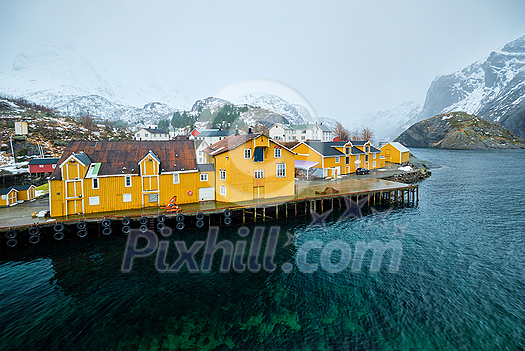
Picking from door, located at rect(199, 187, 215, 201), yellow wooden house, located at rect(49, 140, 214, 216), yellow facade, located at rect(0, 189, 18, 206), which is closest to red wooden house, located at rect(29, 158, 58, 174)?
yellow facade, located at rect(0, 189, 18, 206)

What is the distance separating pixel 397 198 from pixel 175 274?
38475mm

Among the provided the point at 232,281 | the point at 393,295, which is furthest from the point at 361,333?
the point at 232,281

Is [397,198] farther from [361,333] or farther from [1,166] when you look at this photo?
[1,166]

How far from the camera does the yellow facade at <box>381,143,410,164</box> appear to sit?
250ft

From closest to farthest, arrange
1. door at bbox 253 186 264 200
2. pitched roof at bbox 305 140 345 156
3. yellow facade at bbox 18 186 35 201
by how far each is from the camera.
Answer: yellow facade at bbox 18 186 35 201
door at bbox 253 186 264 200
pitched roof at bbox 305 140 345 156

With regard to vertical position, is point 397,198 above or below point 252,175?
below

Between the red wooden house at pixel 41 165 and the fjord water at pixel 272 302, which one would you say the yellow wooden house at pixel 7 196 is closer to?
the fjord water at pixel 272 302

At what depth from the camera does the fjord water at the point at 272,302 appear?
589 inches

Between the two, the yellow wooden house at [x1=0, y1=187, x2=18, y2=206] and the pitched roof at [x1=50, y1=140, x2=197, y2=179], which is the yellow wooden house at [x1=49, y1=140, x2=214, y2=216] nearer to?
the pitched roof at [x1=50, y1=140, x2=197, y2=179]

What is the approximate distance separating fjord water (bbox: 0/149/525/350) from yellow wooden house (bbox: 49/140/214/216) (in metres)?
5.16

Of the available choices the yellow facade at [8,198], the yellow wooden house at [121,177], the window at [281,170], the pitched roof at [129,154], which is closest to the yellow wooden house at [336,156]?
the window at [281,170]

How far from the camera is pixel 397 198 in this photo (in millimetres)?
45219

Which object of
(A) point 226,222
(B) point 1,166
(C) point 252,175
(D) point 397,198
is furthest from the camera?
(B) point 1,166

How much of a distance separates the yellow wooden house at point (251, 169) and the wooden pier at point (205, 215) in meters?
1.64
